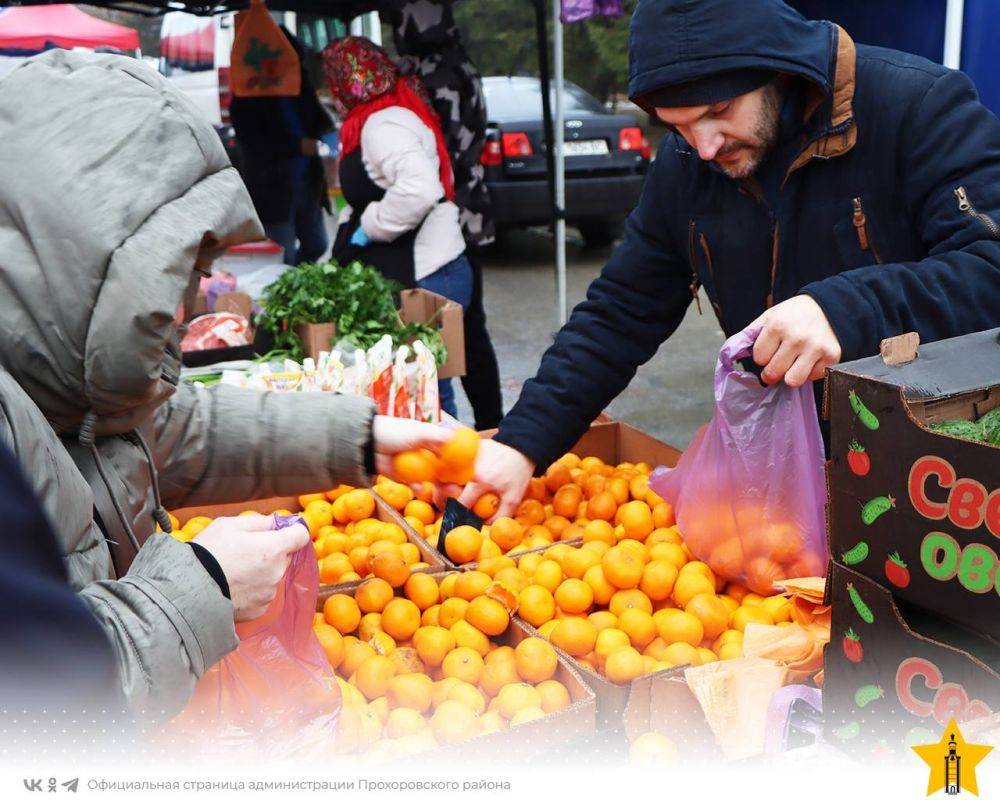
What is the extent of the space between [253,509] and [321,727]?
127 centimetres

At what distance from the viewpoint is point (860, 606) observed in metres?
1.47

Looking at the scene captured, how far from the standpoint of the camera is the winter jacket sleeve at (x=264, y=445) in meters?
1.99

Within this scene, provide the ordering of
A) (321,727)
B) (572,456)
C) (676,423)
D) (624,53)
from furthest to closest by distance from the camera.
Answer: (624,53) → (676,423) → (572,456) → (321,727)

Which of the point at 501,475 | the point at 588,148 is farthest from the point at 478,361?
the point at 588,148

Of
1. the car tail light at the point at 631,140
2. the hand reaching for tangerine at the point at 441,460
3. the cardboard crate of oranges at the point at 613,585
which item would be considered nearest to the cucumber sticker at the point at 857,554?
the cardboard crate of oranges at the point at 613,585

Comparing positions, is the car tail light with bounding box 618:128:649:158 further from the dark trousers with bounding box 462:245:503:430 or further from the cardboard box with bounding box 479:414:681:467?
the cardboard box with bounding box 479:414:681:467

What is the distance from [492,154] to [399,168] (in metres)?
5.67

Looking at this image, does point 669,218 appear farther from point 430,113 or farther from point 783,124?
point 430,113

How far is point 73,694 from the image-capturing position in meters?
1.03

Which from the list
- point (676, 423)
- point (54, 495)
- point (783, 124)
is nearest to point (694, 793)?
point (54, 495)

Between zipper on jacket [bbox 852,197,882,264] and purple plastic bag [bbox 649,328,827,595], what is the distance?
16.4 inches

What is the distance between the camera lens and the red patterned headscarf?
454 centimetres

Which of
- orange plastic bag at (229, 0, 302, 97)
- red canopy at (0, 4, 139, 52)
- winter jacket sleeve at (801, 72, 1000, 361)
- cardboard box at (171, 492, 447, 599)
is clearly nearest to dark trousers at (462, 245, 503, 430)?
cardboard box at (171, 492, 447, 599)

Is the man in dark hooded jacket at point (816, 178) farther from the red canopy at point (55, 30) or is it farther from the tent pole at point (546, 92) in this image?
the red canopy at point (55, 30)
